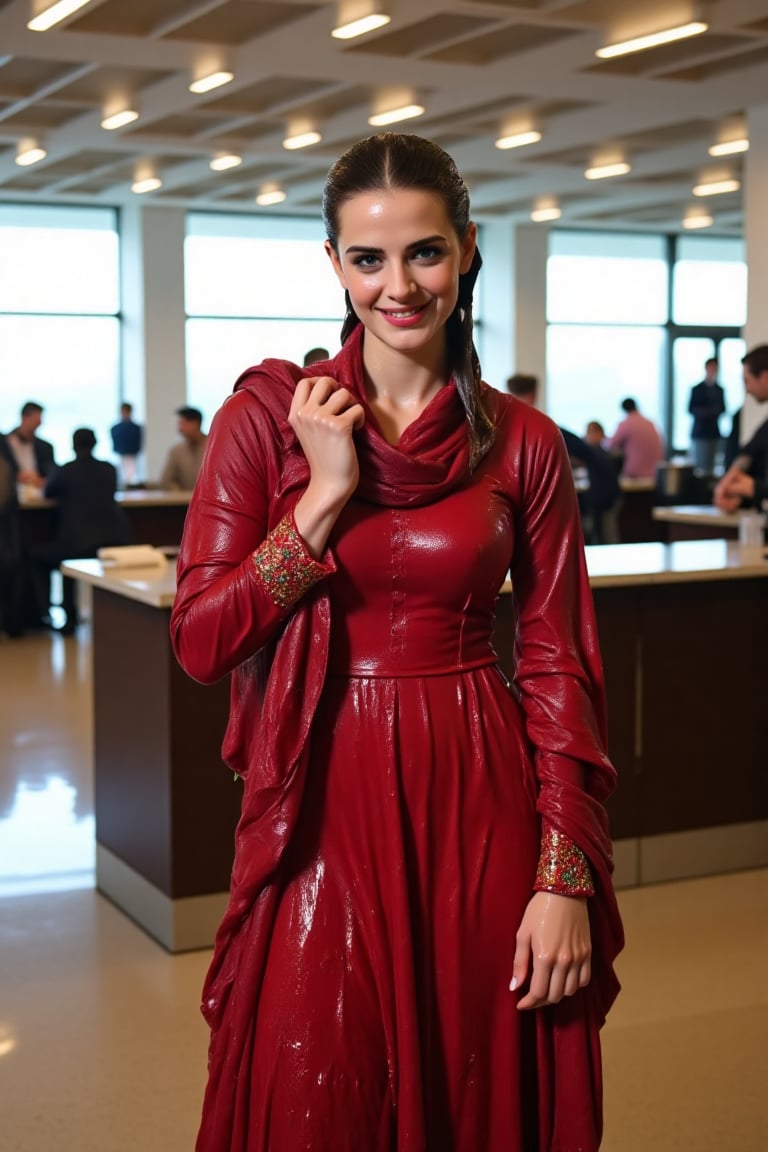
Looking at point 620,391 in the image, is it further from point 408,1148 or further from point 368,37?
point 408,1148

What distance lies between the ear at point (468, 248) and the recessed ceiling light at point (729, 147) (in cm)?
1236

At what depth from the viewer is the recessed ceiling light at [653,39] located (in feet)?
29.0

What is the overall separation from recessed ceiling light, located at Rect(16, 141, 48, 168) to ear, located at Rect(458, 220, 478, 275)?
1258cm

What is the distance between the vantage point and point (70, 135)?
1298cm

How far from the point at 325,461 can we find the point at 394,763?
33 cm

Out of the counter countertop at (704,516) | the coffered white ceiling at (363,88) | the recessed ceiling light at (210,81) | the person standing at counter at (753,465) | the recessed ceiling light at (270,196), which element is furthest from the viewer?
the recessed ceiling light at (270,196)

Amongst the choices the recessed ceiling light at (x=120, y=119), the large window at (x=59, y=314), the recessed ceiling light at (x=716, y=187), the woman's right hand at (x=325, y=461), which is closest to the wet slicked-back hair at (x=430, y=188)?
Answer: the woman's right hand at (x=325, y=461)

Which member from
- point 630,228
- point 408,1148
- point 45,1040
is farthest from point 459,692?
point 630,228

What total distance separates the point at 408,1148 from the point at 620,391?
2000cm

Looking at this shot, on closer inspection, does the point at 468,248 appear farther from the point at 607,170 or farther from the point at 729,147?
the point at 607,170

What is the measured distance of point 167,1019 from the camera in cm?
385

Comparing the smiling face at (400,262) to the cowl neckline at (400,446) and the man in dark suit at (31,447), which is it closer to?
the cowl neckline at (400,446)

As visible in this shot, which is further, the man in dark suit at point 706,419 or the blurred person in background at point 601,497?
the man in dark suit at point 706,419

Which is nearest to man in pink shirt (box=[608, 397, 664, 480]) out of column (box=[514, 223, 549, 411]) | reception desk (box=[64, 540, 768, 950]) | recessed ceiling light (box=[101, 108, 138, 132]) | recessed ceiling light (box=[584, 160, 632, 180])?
recessed ceiling light (box=[584, 160, 632, 180])
